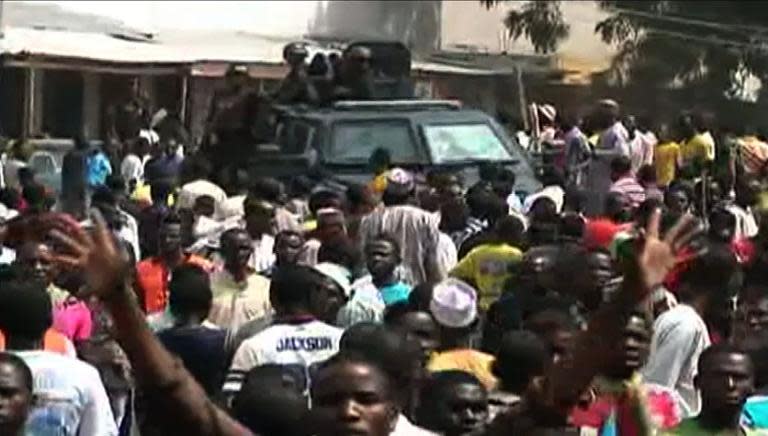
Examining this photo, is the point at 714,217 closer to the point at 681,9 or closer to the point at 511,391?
the point at 511,391

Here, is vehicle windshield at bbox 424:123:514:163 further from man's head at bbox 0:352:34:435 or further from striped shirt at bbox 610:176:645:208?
man's head at bbox 0:352:34:435

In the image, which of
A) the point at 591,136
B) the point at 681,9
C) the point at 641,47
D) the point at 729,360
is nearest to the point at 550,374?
the point at 729,360

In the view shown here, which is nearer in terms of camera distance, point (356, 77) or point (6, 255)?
point (6, 255)

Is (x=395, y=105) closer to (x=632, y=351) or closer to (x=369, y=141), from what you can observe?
(x=369, y=141)

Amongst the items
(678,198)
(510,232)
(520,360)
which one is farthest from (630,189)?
(520,360)

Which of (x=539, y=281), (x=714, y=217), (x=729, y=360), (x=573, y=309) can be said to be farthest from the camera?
(x=714, y=217)

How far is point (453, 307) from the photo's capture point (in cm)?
858

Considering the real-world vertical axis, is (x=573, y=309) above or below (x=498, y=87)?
A: above

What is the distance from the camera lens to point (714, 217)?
11.4 m

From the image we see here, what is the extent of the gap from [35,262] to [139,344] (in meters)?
3.33

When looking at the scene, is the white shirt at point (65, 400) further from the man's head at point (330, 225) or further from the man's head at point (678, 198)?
the man's head at point (678, 198)

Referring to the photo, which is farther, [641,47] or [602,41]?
[602,41]

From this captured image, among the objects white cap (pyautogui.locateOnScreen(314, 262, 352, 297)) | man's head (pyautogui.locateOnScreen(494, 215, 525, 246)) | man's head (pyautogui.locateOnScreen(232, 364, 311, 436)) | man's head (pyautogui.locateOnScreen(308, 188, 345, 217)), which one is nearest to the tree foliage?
man's head (pyautogui.locateOnScreen(308, 188, 345, 217))

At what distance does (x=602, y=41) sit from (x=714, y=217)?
599 inches
